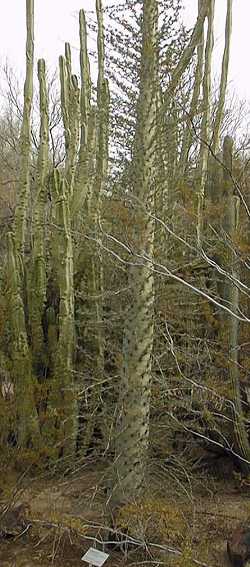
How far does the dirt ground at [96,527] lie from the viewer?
11.6 feet

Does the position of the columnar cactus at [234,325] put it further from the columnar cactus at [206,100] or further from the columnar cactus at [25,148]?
the columnar cactus at [25,148]

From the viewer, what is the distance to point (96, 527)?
3.57 m

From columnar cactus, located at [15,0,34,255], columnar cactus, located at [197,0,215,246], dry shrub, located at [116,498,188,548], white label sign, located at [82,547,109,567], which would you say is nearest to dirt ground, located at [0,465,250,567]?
dry shrub, located at [116,498,188,548]

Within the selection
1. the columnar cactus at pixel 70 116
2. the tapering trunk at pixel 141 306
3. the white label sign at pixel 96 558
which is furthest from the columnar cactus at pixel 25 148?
the white label sign at pixel 96 558

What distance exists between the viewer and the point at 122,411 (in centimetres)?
390

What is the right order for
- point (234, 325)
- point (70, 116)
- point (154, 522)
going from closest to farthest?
point (154, 522), point (234, 325), point (70, 116)

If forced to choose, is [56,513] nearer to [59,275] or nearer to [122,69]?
[59,275]

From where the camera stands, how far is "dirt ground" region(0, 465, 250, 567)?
11.6 ft

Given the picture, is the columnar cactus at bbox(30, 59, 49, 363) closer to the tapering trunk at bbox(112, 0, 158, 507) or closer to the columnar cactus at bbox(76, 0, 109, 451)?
the columnar cactus at bbox(76, 0, 109, 451)

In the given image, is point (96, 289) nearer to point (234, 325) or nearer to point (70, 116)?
point (234, 325)

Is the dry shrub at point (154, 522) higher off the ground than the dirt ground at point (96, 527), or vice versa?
the dry shrub at point (154, 522)

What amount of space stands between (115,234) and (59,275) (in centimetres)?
71

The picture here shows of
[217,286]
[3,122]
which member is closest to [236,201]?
[217,286]

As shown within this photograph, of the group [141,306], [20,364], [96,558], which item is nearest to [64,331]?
→ [20,364]
